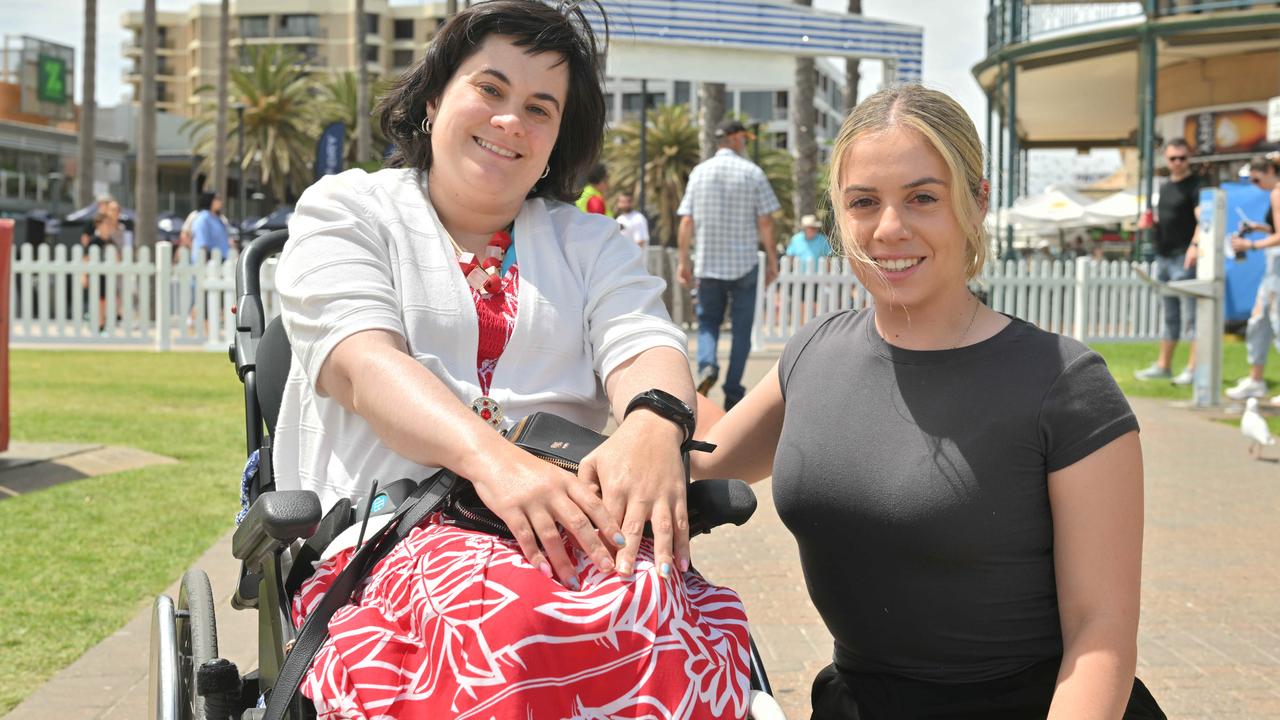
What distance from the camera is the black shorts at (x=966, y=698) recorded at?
2.22m

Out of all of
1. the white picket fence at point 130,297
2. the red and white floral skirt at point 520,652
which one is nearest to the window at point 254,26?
the white picket fence at point 130,297

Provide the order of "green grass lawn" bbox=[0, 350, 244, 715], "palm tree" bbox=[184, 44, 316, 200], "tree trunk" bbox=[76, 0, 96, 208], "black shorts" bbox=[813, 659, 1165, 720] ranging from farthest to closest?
1. "palm tree" bbox=[184, 44, 316, 200]
2. "tree trunk" bbox=[76, 0, 96, 208]
3. "green grass lawn" bbox=[0, 350, 244, 715]
4. "black shorts" bbox=[813, 659, 1165, 720]

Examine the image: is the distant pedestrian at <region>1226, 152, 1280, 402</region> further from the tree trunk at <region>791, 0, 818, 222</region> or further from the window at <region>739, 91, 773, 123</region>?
the window at <region>739, 91, 773, 123</region>

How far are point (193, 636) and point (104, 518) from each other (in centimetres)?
388

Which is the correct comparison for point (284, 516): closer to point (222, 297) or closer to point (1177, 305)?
point (1177, 305)

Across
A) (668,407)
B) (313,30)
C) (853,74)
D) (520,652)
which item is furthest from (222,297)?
(313,30)

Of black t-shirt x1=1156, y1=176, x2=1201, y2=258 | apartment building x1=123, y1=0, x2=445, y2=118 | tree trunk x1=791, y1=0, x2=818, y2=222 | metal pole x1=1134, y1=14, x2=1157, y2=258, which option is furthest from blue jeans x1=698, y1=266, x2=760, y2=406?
apartment building x1=123, y1=0, x2=445, y2=118

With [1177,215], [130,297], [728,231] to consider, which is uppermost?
[1177,215]

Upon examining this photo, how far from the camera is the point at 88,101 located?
116 ft

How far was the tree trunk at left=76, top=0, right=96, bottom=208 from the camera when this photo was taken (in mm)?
33844

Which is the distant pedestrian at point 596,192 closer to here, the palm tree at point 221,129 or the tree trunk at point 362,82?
the tree trunk at point 362,82

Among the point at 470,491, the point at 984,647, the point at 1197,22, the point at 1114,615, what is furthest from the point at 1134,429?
the point at 1197,22

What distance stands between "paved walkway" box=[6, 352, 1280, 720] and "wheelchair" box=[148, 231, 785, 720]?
3.75ft

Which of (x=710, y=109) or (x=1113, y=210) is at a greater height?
(x=710, y=109)
